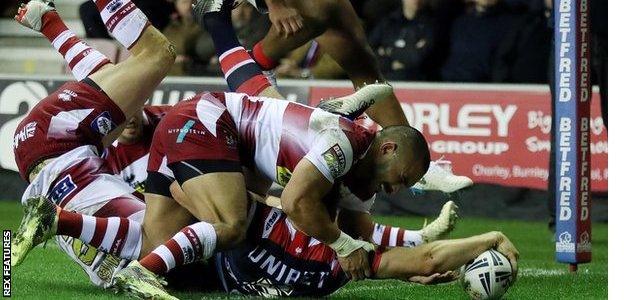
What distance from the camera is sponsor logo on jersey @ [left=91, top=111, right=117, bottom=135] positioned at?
8.20 meters

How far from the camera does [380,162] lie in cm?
713

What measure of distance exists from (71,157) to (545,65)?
7611mm

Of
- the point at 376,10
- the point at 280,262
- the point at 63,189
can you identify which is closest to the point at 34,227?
the point at 63,189

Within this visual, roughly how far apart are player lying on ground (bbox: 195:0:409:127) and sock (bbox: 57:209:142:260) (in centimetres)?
240

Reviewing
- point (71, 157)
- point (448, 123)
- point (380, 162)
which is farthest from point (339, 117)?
point (448, 123)

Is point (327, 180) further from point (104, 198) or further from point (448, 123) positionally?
point (448, 123)

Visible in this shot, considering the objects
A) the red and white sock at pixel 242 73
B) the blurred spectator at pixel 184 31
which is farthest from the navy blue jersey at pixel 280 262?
the blurred spectator at pixel 184 31

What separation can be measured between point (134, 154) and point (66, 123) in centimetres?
97

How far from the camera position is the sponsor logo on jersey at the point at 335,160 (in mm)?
6832

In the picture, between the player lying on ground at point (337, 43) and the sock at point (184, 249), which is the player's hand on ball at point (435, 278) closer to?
the sock at point (184, 249)

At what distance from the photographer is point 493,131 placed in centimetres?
1312

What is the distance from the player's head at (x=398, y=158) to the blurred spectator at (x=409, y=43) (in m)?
7.41

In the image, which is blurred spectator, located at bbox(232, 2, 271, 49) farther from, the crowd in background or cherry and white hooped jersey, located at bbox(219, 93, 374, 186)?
cherry and white hooped jersey, located at bbox(219, 93, 374, 186)

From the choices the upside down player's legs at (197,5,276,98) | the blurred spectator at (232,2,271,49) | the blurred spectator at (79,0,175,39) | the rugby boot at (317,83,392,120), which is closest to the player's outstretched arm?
the rugby boot at (317,83,392,120)
